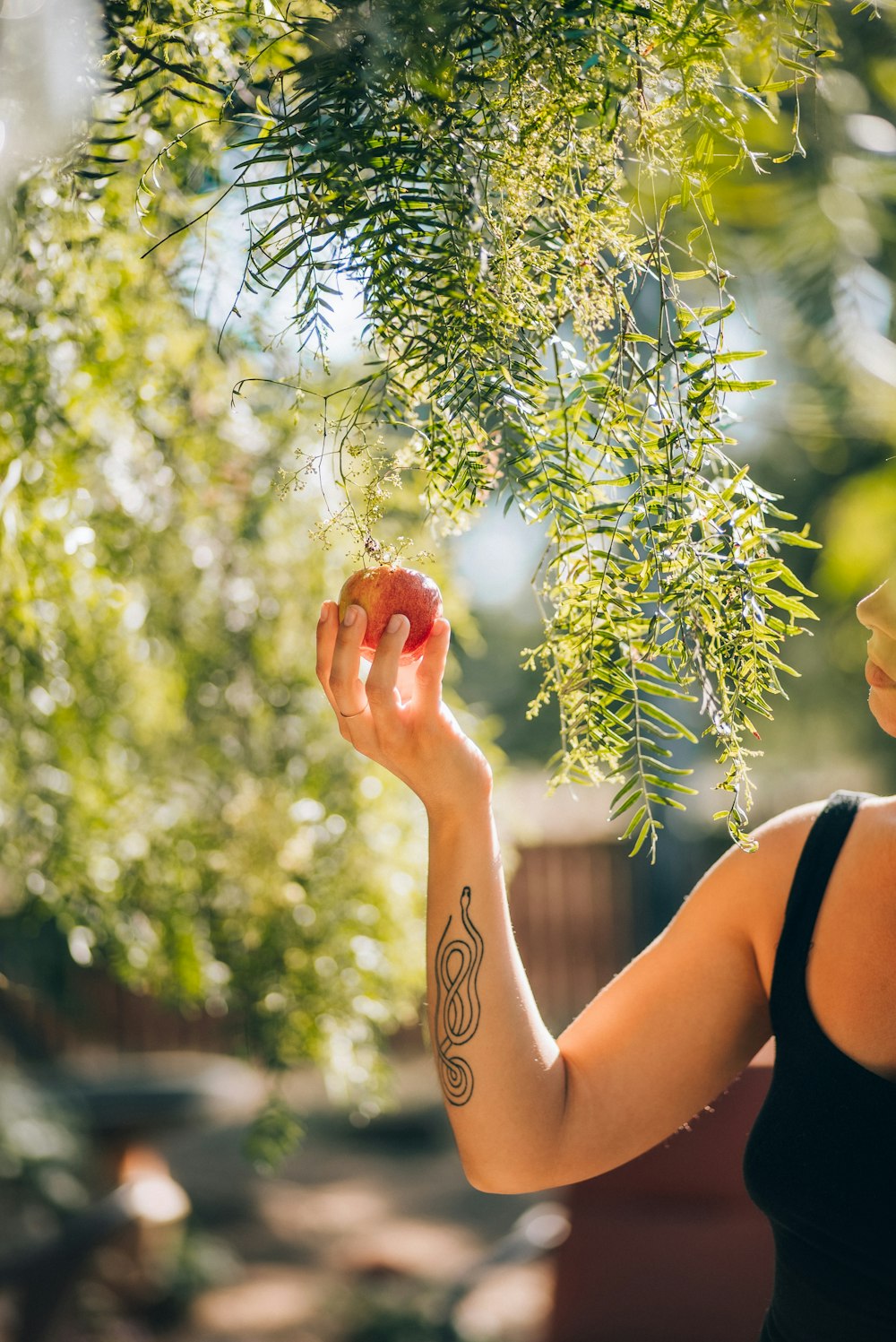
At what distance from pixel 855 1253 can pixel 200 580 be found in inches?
62.9

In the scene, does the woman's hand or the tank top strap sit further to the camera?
the tank top strap

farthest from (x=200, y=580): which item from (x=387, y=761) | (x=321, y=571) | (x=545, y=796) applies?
(x=545, y=796)

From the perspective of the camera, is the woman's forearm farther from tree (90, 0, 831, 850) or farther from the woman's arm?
tree (90, 0, 831, 850)

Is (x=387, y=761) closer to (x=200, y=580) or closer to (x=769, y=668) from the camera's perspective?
(x=769, y=668)

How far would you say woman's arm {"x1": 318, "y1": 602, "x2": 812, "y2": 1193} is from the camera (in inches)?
43.2

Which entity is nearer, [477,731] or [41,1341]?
[477,731]

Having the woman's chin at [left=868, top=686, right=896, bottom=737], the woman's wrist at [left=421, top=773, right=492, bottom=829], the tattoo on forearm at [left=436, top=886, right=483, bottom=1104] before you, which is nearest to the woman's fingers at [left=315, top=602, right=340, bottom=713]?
the woman's wrist at [left=421, top=773, right=492, bottom=829]

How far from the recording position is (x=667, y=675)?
0.87 metres

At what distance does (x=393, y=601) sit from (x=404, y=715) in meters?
0.11

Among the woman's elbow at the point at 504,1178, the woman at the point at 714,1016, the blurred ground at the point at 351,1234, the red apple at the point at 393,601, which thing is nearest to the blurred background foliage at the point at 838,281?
the woman at the point at 714,1016

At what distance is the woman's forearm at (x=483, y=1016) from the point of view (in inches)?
44.5

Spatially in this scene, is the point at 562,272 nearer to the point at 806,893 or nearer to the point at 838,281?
the point at 838,281

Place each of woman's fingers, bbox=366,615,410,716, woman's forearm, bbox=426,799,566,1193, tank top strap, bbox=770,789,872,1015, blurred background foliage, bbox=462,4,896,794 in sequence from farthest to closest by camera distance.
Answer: tank top strap, bbox=770,789,872,1015 → woman's forearm, bbox=426,799,566,1193 → woman's fingers, bbox=366,615,410,716 → blurred background foliage, bbox=462,4,896,794

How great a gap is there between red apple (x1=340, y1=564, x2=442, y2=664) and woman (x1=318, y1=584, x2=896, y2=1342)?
0.10 feet
